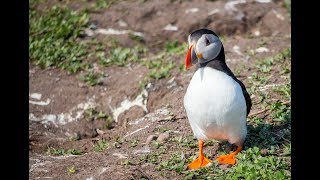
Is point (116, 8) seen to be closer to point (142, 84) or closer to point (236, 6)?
point (236, 6)

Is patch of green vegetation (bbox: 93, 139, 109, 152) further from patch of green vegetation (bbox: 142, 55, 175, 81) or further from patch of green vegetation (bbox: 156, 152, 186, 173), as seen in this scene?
patch of green vegetation (bbox: 142, 55, 175, 81)

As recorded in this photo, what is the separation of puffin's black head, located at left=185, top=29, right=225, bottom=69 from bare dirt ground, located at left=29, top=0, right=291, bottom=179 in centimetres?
105

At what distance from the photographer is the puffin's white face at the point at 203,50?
4.73m

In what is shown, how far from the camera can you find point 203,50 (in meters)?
4.76

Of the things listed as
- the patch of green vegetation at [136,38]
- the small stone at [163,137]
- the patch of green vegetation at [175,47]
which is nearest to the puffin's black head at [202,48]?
the small stone at [163,137]

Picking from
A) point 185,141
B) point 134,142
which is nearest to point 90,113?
point 134,142

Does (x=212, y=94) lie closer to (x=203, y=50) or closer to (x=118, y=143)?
(x=203, y=50)

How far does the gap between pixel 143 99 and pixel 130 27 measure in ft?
8.81

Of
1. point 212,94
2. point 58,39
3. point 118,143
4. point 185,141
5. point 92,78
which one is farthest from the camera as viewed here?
point 58,39

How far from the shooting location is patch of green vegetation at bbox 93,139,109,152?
5.88 m

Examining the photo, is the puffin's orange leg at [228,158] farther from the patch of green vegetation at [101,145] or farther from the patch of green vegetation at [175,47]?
the patch of green vegetation at [175,47]

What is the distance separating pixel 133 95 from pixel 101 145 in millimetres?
1513

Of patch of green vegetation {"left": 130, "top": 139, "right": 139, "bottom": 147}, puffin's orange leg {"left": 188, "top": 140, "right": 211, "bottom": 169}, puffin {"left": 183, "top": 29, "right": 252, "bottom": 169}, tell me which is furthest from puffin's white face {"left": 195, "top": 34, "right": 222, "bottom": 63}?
patch of green vegetation {"left": 130, "top": 139, "right": 139, "bottom": 147}
